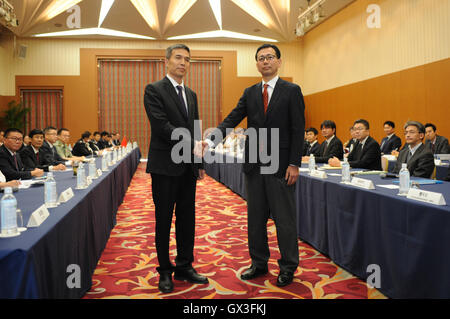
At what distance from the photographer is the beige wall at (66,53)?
1171 cm

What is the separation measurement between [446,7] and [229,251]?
20.4 ft

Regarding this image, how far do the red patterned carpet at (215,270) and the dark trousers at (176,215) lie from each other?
204 millimetres

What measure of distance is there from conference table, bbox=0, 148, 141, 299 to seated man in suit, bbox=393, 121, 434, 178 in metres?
2.91

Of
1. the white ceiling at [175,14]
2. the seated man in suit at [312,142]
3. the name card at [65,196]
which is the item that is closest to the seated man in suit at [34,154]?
the name card at [65,196]

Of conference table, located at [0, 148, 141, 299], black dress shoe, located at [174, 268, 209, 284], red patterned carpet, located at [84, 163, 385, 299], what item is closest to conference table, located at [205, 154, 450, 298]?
red patterned carpet, located at [84, 163, 385, 299]

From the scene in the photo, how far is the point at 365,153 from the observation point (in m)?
4.12

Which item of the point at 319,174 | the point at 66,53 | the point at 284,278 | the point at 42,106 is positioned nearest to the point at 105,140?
the point at 42,106

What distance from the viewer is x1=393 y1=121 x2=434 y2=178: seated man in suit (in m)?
3.39

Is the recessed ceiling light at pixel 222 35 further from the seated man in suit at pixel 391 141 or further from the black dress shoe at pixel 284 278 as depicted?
the black dress shoe at pixel 284 278

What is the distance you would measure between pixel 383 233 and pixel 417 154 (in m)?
1.65

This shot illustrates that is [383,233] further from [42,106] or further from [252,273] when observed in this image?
[42,106]

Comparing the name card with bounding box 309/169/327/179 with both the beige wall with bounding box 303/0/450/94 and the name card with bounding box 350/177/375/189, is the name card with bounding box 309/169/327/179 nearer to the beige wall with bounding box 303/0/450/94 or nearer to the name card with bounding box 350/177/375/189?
the name card with bounding box 350/177/375/189

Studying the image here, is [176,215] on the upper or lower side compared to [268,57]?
lower
